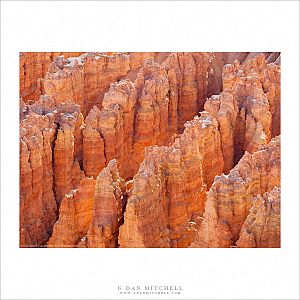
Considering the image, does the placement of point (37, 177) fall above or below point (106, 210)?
above

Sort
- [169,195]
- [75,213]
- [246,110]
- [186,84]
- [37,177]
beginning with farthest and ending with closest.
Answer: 1. [186,84]
2. [246,110]
3. [37,177]
4. [75,213]
5. [169,195]

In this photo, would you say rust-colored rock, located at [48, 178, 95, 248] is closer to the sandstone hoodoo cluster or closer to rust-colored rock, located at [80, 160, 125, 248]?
the sandstone hoodoo cluster

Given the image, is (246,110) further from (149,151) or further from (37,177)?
(37,177)

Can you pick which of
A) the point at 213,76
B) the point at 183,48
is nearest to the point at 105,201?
the point at 183,48

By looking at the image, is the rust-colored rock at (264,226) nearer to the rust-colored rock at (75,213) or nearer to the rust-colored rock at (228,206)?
the rust-colored rock at (228,206)

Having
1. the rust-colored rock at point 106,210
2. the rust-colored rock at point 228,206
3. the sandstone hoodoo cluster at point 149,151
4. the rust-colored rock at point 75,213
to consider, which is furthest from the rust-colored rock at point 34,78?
the rust-colored rock at point 228,206

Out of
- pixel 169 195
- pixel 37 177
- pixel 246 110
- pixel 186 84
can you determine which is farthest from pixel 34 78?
pixel 169 195

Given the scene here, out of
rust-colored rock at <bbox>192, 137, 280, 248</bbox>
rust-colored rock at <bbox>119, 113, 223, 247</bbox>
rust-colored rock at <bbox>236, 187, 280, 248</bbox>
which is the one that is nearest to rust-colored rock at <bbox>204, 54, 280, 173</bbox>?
rust-colored rock at <bbox>119, 113, 223, 247</bbox>
